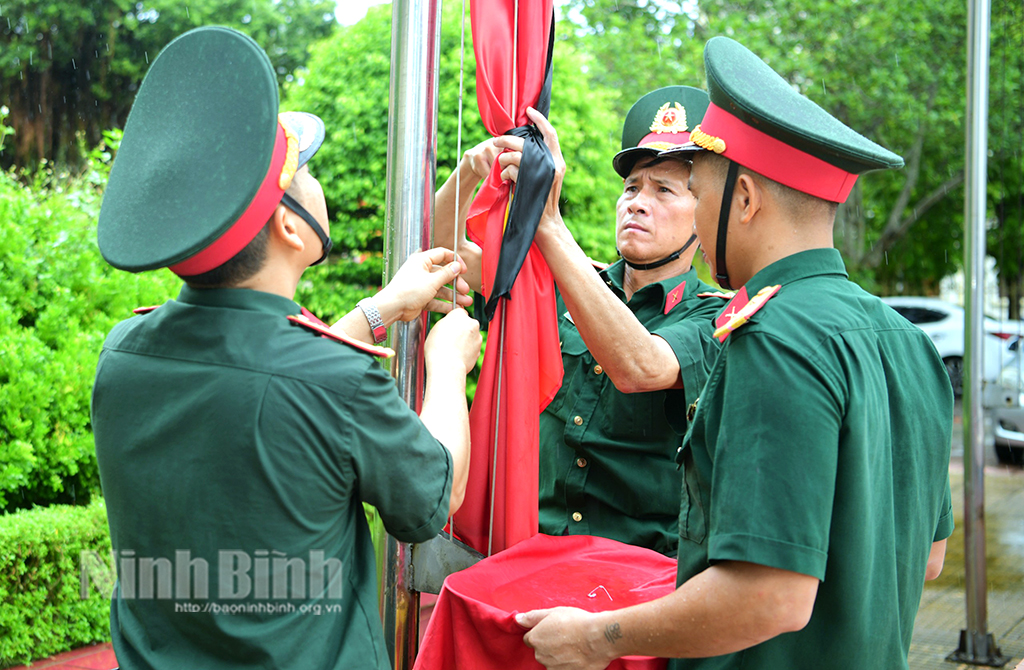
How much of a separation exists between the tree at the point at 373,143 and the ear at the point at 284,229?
383cm

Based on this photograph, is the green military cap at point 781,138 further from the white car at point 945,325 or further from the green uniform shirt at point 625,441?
the white car at point 945,325

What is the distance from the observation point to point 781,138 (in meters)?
1.53

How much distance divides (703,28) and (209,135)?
14.3m

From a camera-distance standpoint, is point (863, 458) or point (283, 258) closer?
point (863, 458)

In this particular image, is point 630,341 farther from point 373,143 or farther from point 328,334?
point 373,143

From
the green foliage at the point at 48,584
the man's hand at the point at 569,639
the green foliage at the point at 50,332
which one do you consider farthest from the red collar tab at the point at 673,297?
the green foliage at the point at 50,332

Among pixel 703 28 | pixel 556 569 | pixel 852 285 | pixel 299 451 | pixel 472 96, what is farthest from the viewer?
pixel 703 28

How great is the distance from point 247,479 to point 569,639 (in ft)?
2.25

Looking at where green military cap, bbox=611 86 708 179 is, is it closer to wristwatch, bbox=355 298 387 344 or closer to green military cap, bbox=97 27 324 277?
wristwatch, bbox=355 298 387 344

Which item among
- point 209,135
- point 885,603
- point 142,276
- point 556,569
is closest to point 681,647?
point 885,603

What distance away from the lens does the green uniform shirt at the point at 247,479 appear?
4.52 feet

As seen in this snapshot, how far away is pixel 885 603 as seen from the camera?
152 centimetres

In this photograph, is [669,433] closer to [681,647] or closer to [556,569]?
[556,569]

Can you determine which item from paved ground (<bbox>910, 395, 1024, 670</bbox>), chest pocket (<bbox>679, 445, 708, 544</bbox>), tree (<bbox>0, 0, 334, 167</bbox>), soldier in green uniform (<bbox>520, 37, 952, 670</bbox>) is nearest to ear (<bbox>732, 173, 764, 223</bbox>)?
soldier in green uniform (<bbox>520, 37, 952, 670</bbox>)
